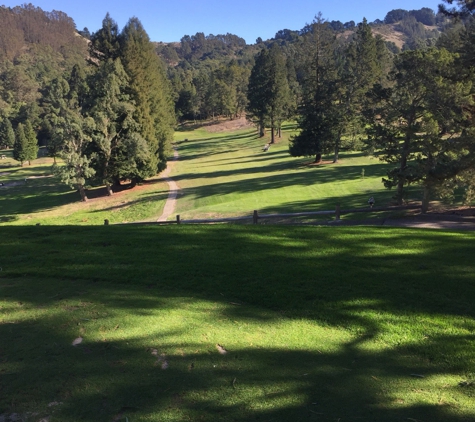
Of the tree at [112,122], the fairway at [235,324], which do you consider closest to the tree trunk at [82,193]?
the tree at [112,122]

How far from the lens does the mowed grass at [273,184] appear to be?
28.0 m

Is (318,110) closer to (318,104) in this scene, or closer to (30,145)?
(318,104)

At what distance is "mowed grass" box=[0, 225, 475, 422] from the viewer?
425 cm

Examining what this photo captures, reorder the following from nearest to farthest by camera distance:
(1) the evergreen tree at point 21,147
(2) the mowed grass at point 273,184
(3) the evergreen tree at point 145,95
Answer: (2) the mowed grass at point 273,184 → (3) the evergreen tree at point 145,95 → (1) the evergreen tree at point 21,147

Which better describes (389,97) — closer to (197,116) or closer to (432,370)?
(432,370)

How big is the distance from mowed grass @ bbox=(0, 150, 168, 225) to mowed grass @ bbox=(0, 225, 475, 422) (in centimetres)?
2127

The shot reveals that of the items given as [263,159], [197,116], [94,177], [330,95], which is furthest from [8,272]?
[197,116]

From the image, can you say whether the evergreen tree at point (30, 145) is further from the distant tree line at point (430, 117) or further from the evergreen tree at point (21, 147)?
the distant tree line at point (430, 117)

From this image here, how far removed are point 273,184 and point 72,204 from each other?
62.6 feet

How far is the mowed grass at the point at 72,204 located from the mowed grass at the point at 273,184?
2.81 meters

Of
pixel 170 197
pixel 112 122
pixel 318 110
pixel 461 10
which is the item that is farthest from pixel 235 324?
pixel 318 110

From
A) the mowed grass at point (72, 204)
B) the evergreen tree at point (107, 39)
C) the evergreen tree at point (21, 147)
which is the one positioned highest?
the evergreen tree at point (107, 39)

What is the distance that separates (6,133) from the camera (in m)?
95.5

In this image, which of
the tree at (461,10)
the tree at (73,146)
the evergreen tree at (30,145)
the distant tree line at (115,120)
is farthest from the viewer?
the evergreen tree at (30,145)
